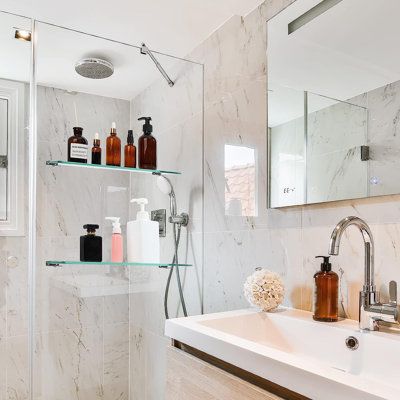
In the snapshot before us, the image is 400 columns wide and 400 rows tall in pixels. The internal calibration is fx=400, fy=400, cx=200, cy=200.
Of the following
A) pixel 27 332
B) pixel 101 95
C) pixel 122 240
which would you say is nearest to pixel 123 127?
pixel 101 95

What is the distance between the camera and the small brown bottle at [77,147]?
1.65 metres

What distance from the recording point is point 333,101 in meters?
1.28

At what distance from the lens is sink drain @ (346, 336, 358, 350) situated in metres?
1.03

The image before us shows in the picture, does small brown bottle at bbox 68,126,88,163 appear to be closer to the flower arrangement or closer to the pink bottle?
the pink bottle

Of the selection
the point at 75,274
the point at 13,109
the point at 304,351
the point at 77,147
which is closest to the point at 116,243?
the point at 75,274

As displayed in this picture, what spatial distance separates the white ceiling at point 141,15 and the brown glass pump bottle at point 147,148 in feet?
1.37

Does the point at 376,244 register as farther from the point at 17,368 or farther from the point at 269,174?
the point at 17,368

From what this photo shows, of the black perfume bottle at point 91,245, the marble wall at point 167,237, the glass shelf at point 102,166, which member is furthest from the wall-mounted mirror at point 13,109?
the marble wall at point 167,237

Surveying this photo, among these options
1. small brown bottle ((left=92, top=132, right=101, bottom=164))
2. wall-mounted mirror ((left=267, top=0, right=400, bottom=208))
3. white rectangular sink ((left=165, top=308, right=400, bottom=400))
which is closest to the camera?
white rectangular sink ((left=165, top=308, right=400, bottom=400))

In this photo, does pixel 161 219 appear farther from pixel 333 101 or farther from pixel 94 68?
pixel 333 101

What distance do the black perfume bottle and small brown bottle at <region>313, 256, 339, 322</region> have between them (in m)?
0.92

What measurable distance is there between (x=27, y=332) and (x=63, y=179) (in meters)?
0.63

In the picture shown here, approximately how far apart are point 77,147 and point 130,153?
0.24 m

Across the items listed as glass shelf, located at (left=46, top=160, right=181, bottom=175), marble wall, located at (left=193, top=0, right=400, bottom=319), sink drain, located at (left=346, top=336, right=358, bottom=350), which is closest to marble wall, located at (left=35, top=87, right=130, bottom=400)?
glass shelf, located at (left=46, top=160, right=181, bottom=175)
